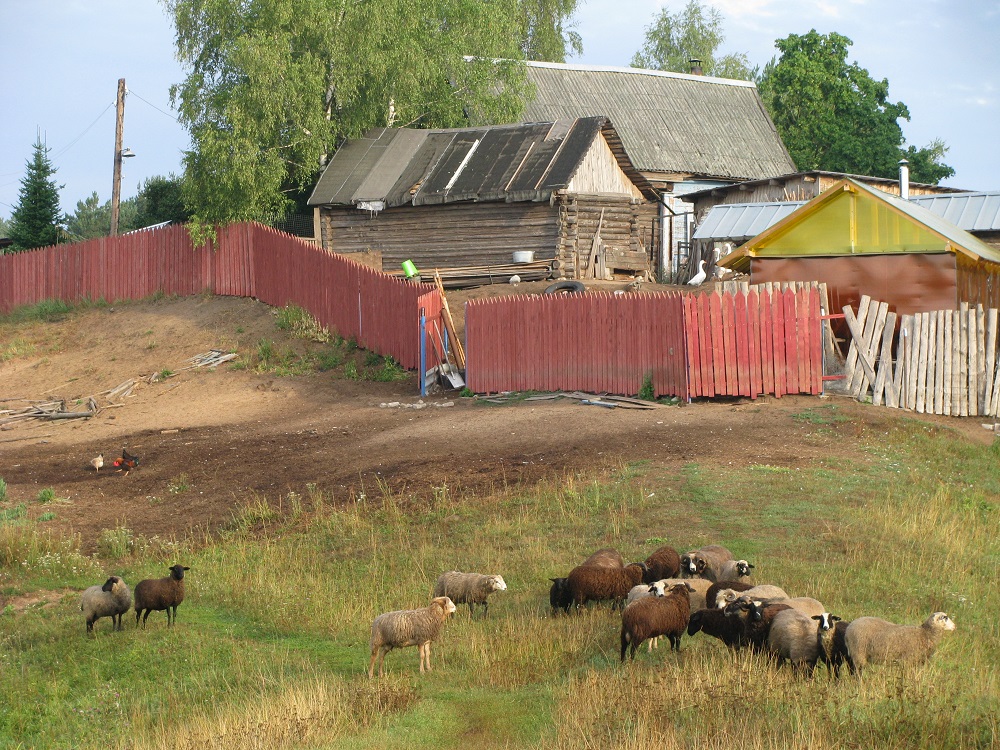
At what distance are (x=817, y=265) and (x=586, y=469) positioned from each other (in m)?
8.01

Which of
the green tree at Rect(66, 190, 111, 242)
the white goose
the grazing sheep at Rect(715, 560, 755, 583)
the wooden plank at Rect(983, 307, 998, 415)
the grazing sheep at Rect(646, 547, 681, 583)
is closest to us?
the grazing sheep at Rect(715, 560, 755, 583)

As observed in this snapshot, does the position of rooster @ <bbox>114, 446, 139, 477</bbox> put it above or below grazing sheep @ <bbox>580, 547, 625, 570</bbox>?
below

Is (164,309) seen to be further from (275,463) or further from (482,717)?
(482,717)

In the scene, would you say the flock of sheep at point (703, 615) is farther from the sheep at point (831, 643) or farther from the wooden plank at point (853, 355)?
the wooden plank at point (853, 355)

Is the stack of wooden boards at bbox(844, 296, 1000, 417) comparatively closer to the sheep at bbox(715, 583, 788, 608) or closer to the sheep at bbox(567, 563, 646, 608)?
the sheep at bbox(567, 563, 646, 608)

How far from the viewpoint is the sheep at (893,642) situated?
7.35 metres

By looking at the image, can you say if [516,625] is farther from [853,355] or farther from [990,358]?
[990,358]

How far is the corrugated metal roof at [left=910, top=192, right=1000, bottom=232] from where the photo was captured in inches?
1070

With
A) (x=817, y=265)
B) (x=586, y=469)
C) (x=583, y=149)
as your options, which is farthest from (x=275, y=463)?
(x=583, y=149)

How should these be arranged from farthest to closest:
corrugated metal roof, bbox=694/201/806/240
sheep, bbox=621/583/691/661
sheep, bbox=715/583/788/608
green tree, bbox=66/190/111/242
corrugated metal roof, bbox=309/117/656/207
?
green tree, bbox=66/190/111/242 → corrugated metal roof, bbox=309/117/656/207 → corrugated metal roof, bbox=694/201/806/240 → sheep, bbox=715/583/788/608 → sheep, bbox=621/583/691/661

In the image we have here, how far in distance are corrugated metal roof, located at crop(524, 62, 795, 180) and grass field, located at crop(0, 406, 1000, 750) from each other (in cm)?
2603

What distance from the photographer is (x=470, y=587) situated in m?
9.48

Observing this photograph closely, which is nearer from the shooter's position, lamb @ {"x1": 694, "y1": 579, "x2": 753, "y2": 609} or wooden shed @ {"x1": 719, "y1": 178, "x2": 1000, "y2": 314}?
lamb @ {"x1": 694, "y1": 579, "x2": 753, "y2": 609}

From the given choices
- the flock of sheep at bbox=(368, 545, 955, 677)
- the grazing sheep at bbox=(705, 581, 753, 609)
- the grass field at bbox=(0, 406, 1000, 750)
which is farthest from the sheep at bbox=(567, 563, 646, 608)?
the grazing sheep at bbox=(705, 581, 753, 609)
